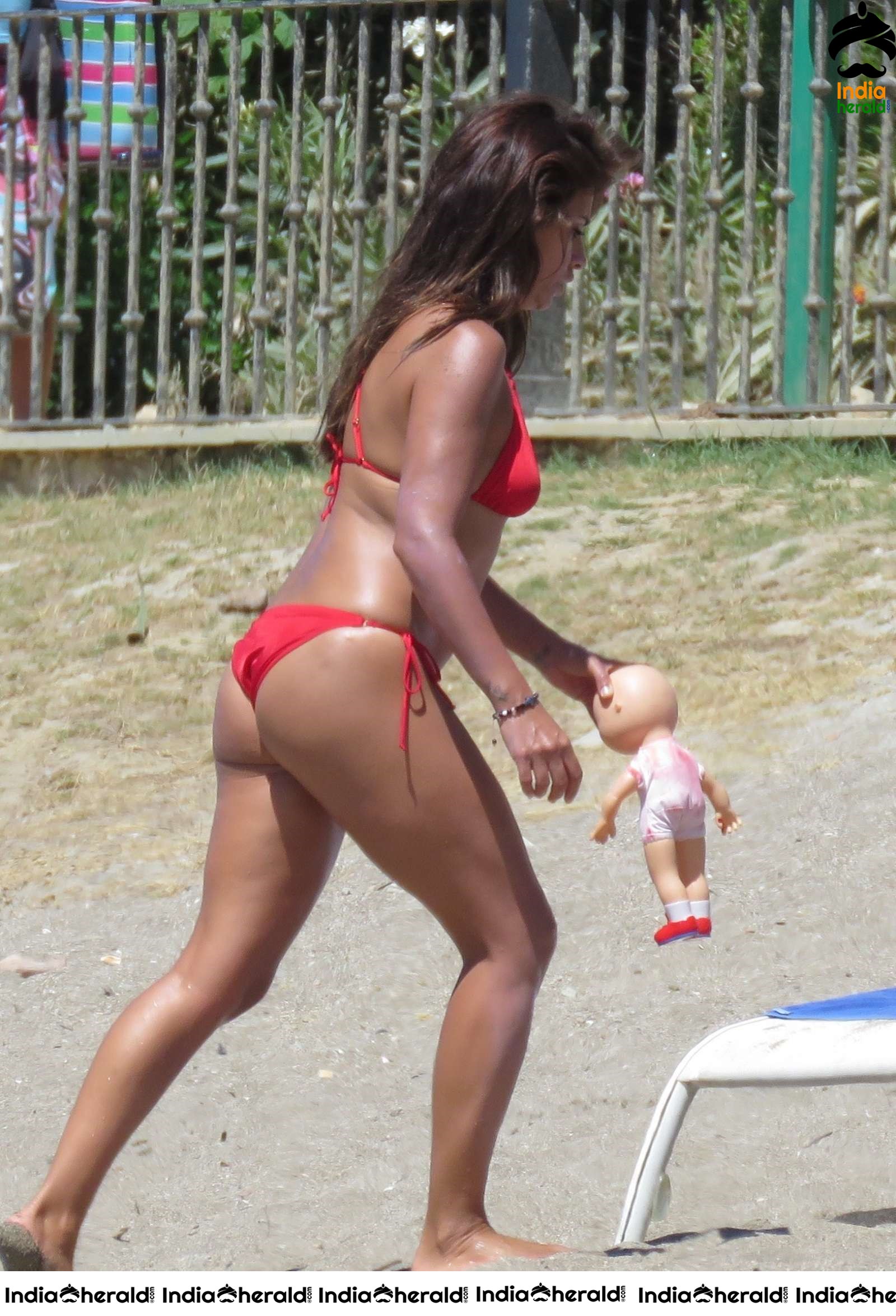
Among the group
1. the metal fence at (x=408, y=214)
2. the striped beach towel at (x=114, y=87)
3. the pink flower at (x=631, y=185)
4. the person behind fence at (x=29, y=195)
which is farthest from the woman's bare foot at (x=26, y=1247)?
the pink flower at (x=631, y=185)

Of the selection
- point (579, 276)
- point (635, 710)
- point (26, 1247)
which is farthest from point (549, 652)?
point (579, 276)

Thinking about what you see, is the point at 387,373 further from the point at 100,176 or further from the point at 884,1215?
the point at 100,176

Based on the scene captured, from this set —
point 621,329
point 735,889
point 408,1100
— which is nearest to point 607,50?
point 621,329

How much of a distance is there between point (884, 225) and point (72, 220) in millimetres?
3272

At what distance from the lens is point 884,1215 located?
290 centimetres

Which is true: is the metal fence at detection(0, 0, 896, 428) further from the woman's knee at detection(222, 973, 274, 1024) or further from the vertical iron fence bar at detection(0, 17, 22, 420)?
the woman's knee at detection(222, 973, 274, 1024)

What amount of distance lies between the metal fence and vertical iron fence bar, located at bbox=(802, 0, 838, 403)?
0.01 meters

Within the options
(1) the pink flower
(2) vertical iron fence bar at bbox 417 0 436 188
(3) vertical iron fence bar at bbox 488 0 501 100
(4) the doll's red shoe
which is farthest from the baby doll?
(1) the pink flower

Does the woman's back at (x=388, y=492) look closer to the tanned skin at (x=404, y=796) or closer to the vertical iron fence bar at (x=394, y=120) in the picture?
the tanned skin at (x=404, y=796)

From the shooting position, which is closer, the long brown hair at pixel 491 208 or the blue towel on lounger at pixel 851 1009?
the long brown hair at pixel 491 208

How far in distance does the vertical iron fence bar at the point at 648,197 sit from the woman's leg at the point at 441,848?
178 inches

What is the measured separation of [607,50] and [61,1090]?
23.4ft

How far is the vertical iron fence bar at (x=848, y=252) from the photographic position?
6547mm

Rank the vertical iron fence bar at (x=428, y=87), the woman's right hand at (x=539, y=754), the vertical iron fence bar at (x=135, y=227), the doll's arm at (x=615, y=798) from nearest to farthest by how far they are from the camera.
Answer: the woman's right hand at (x=539, y=754) < the doll's arm at (x=615, y=798) < the vertical iron fence bar at (x=428, y=87) < the vertical iron fence bar at (x=135, y=227)
